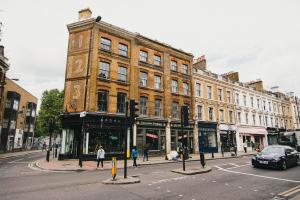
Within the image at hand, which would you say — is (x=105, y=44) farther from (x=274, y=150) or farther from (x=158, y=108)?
(x=274, y=150)

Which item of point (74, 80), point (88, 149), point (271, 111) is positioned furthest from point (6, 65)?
point (271, 111)

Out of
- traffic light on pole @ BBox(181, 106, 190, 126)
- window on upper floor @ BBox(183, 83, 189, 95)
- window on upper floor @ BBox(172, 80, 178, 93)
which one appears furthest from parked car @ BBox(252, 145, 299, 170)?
window on upper floor @ BBox(183, 83, 189, 95)

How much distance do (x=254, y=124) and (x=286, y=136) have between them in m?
8.72

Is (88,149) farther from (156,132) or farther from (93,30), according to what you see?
(93,30)

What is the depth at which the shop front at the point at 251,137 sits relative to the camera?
107 ft

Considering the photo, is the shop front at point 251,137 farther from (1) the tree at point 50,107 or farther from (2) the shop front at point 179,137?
(1) the tree at point 50,107

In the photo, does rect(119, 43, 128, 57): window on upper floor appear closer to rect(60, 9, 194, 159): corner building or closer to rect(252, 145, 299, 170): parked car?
rect(60, 9, 194, 159): corner building

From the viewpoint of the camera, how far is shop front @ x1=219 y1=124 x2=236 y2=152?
99.8ft

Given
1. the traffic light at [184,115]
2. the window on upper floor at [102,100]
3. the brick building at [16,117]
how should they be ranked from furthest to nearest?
the brick building at [16,117], the window on upper floor at [102,100], the traffic light at [184,115]

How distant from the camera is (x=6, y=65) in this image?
31.3m

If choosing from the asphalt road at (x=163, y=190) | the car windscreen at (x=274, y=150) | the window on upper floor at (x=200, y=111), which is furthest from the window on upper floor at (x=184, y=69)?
the asphalt road at (x=163, y=190)

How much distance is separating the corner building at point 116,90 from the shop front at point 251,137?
10.9 m

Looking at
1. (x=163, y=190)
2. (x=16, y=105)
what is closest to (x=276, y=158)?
(x=163, y=190)

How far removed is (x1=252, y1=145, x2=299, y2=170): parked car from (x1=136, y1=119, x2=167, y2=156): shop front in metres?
11.6
